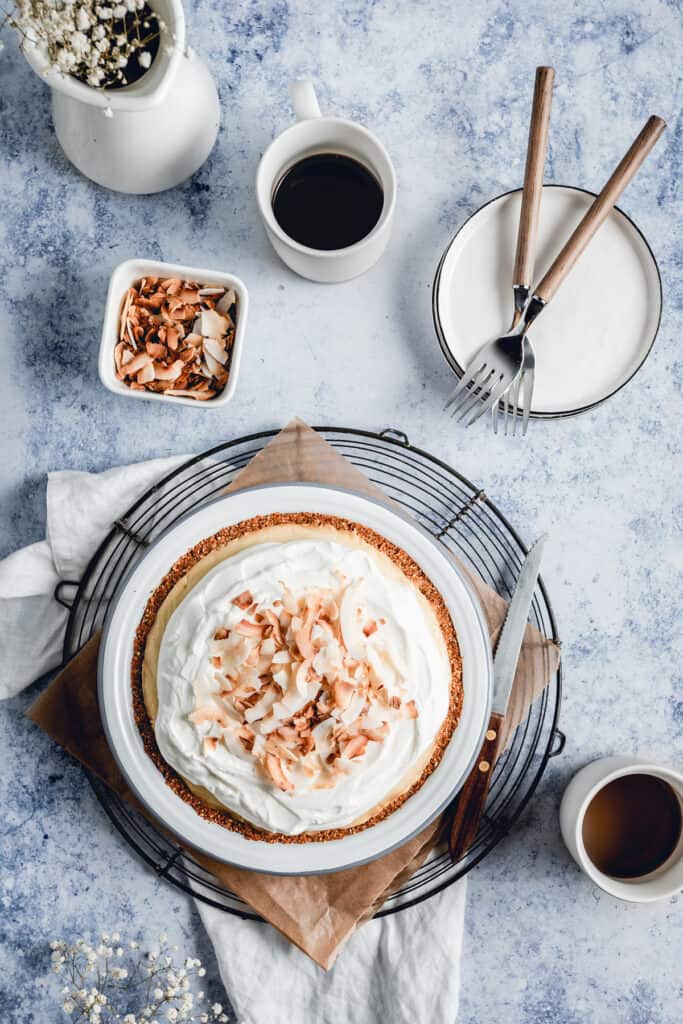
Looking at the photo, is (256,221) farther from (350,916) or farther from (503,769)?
(350,916)

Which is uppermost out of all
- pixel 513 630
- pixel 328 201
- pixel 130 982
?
pixel 328 201

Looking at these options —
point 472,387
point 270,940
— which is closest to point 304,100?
point 472,387

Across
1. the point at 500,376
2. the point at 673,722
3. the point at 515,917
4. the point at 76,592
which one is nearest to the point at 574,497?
the point at 500,376

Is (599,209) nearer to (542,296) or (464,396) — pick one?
(542,296)

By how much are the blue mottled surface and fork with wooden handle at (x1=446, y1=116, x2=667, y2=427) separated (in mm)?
117

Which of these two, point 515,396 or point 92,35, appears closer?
point 92,35

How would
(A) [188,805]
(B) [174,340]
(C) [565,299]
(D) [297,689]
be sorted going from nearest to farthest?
(D) [297,689]
(A) [188,805]
(B) [174,340]
(C) [565,299]

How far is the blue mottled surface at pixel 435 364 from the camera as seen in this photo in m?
1.83

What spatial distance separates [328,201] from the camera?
1.73 meters

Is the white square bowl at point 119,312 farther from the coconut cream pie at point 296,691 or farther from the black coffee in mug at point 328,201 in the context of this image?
the coconut cream pie at point 296,691

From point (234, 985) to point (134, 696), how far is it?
0.63m

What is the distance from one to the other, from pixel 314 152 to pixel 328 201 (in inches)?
3.6

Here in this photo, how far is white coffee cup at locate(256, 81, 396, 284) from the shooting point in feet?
5.36

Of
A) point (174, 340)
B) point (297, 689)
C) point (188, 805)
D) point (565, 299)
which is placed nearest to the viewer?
point (297, 689)
